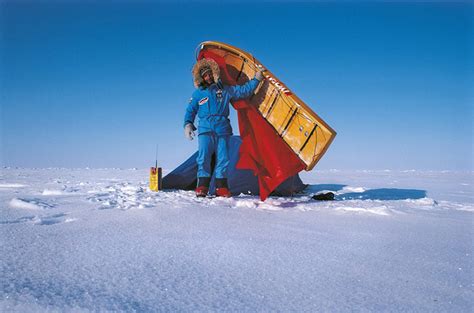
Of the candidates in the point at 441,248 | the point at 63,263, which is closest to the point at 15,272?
the point at 63,263

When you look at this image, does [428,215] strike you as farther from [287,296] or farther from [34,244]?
[34,244]

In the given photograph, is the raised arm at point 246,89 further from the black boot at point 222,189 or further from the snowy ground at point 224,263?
the snowy ground at point 224,263

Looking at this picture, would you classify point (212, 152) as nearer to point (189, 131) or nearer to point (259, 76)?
point (189, 131)

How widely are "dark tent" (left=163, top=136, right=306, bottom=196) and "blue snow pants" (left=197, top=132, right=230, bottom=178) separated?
66 centimetres

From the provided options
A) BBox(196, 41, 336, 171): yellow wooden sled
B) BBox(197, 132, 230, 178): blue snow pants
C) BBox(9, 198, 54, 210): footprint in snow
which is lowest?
BBox(9, 198, 54, 210): footprint in snow

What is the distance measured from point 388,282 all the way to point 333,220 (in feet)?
4.56

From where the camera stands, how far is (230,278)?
1239 millimetres

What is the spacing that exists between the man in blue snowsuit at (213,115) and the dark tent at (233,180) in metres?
0.68

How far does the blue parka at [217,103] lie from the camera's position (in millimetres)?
4262

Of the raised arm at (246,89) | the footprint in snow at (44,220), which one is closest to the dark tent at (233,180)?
the raised arm at (246,89)

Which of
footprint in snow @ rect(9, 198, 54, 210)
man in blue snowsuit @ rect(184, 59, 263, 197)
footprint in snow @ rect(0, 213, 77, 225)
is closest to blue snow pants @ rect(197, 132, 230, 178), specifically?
man in blue snowsuit @ rect(184, 59, 263, 197)

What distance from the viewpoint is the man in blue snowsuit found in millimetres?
4258

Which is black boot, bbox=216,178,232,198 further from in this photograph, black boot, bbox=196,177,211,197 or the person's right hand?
the person's right hand

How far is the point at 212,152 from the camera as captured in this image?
4.35 meters
